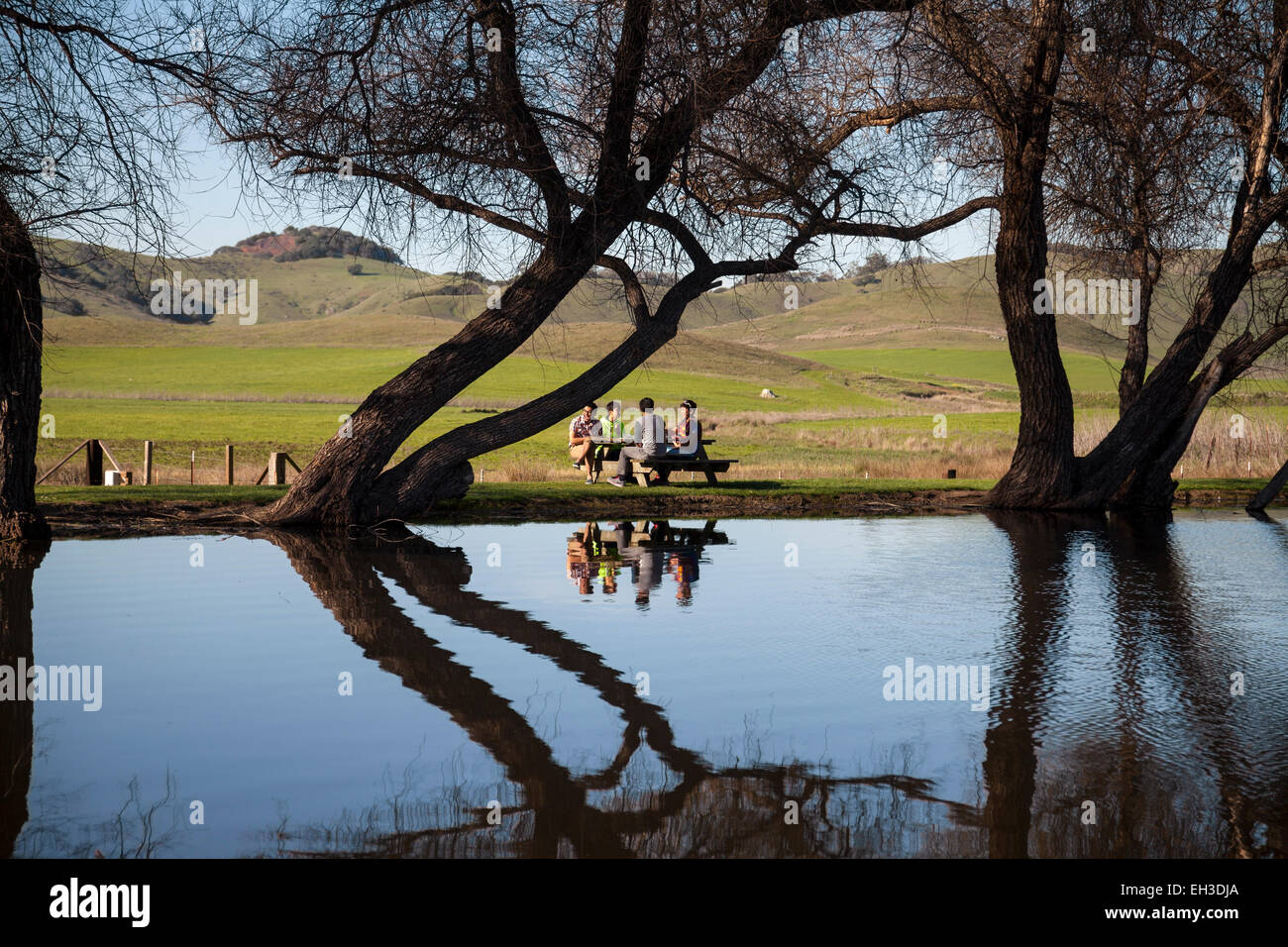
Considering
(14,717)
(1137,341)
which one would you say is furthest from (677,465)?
(14,717)

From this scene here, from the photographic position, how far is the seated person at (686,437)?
22578 millimetres

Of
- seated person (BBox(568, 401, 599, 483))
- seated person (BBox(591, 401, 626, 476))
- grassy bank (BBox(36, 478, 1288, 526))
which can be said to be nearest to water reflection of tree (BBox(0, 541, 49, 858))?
grassy bank (BBox(36, 478, 1288, 526))

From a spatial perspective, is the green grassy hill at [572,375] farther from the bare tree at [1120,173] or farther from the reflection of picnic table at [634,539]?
the reflection of picnic table at [634,539]

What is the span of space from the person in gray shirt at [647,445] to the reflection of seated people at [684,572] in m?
7.92

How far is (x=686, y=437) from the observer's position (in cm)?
2283

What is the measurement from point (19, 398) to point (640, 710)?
10.5 meters

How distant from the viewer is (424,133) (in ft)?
47.7

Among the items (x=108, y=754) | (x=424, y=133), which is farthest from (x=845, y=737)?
(x=424, y=133)

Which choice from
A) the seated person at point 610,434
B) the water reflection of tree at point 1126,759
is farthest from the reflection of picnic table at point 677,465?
the water reflection of tree at point 1126,759

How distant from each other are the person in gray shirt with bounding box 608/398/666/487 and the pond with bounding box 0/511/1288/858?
9.58 m

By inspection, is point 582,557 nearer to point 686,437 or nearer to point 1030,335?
point 686,437

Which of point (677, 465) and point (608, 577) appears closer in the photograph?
point (608, 577)
